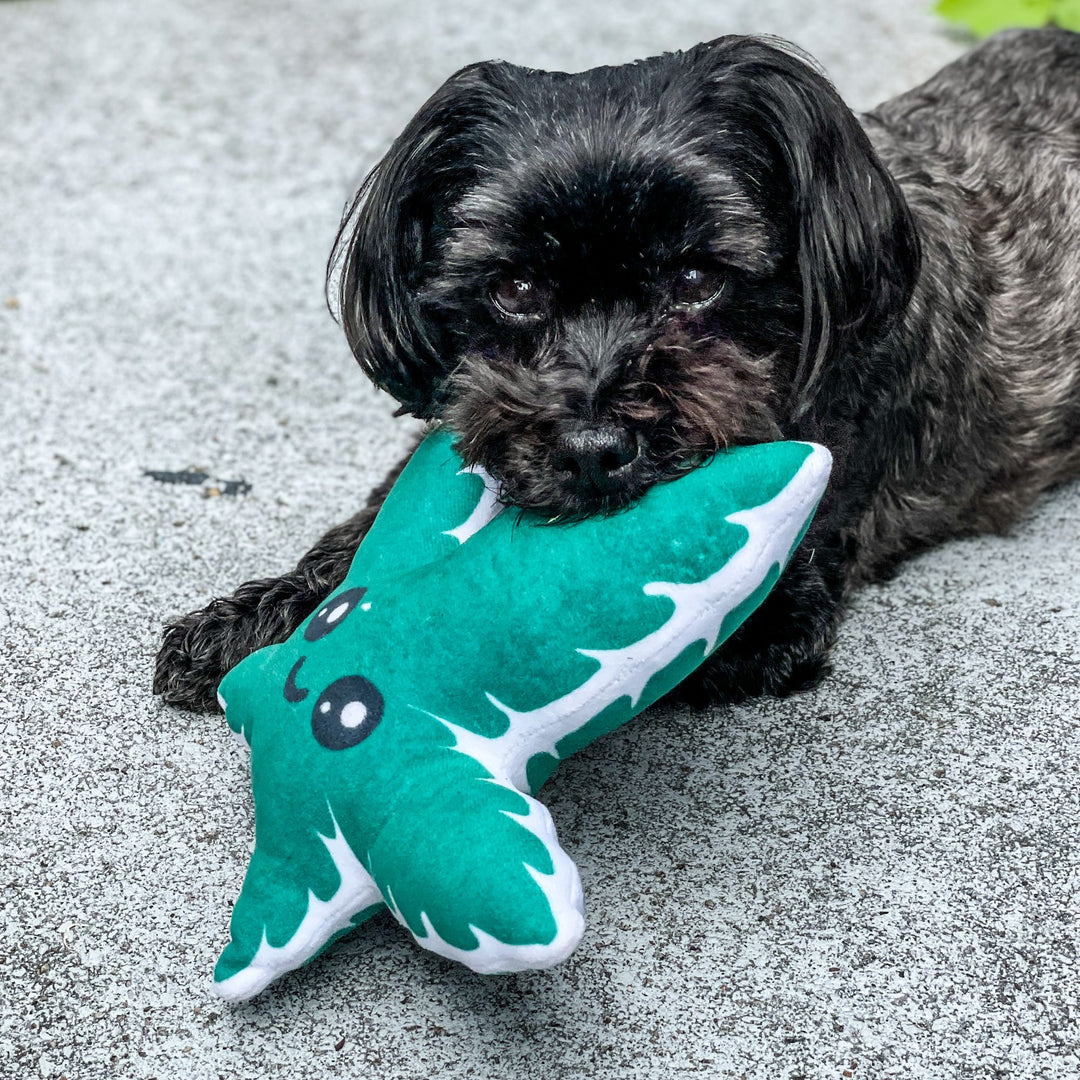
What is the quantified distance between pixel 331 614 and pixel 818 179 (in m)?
1.13

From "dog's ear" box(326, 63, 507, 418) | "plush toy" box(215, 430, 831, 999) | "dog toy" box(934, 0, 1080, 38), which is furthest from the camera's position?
"dog toy" box(934, 0, 1080, 38)

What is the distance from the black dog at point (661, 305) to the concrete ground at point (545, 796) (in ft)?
0.68

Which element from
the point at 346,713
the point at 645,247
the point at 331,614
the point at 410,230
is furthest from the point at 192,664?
the point at 645,247

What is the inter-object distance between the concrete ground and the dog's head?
668mm

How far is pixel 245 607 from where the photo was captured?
2672 millimetres

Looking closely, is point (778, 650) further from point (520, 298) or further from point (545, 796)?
point (520, 298)

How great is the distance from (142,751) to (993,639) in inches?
67.8

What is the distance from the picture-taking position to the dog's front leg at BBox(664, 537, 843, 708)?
8.42ft

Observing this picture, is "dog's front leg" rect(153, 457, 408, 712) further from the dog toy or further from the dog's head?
the dog toy

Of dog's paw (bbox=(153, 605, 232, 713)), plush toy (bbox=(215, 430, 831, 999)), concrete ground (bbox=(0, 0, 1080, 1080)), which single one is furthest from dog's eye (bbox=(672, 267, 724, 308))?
dog's paw (bbox=(153, 605, 232, 713))

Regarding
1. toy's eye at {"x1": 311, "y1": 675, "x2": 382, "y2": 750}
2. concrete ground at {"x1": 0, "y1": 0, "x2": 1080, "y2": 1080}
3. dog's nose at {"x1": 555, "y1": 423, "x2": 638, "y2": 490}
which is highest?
dog's nose at {"x1": 555, "y1": 423, "x2": 638, "y2": 490}

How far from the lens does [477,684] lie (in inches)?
71.8

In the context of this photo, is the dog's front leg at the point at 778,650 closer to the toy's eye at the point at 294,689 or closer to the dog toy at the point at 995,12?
the toy's eye at the point at 294,689

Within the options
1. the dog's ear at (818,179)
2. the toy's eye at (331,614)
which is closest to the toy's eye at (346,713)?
the toy's eye at (331,614)
